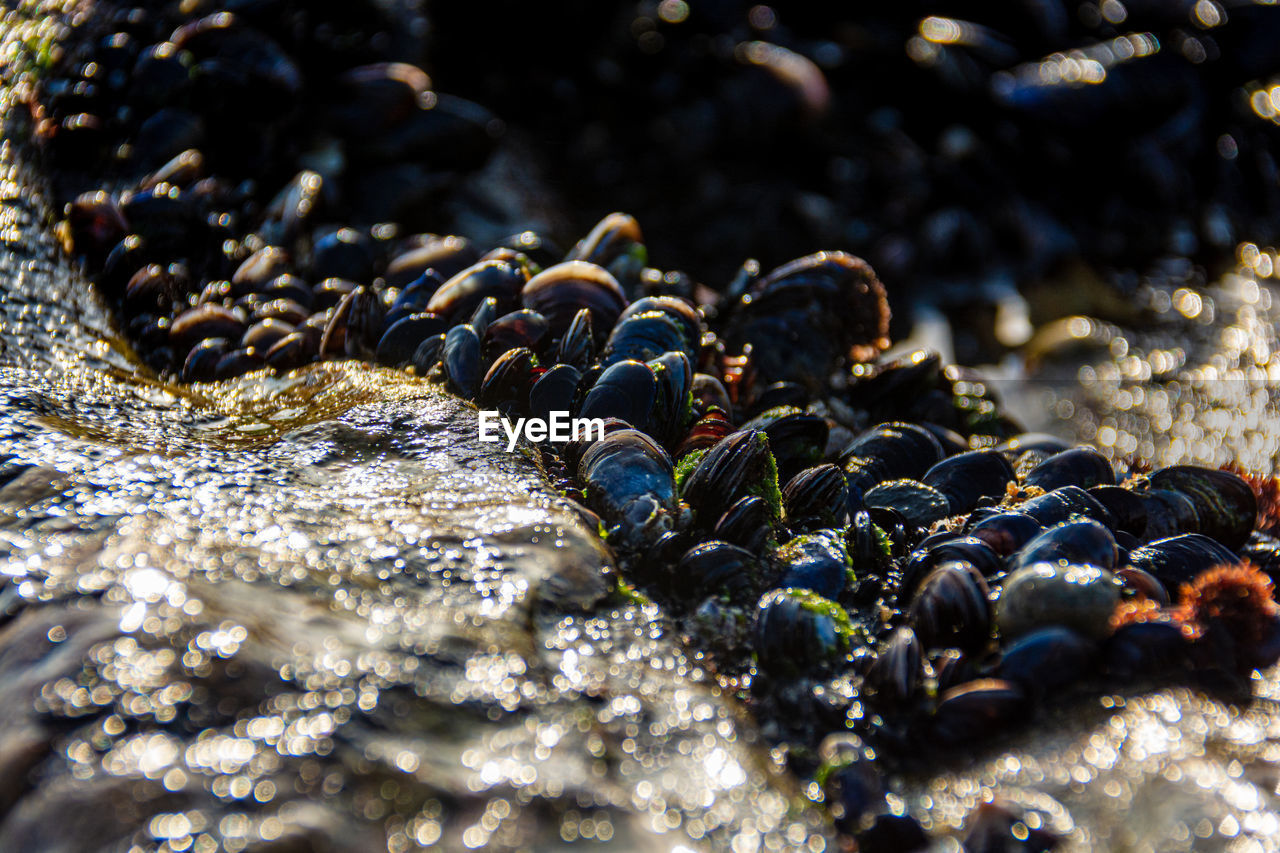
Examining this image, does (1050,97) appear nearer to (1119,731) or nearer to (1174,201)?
(1174,201)

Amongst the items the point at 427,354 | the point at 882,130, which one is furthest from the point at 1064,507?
the point at 882,130

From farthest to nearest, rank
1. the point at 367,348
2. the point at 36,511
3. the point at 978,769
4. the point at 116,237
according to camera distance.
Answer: the point at 116,237 < the point at 367,348 < the point at 36,511 < the point at 978,769

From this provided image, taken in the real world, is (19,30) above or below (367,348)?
above

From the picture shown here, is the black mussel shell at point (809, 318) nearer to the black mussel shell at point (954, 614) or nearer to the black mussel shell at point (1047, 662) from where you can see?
the black mussel shell at point (954, 614)

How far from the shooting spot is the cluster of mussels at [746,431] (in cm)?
220

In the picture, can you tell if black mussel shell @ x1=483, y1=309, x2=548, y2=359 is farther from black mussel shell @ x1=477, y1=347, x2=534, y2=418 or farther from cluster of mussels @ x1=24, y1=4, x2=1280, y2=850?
black mussel shell @ x1=477, y1=347, x2=534, y2=418

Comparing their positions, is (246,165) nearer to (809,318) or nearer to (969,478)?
(809,318)

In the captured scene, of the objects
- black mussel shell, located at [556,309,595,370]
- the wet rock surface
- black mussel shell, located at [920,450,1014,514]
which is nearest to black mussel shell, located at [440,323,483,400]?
black mussel shell, located at [556,309,595,370]

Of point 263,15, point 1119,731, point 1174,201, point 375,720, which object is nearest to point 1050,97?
point 1174,201

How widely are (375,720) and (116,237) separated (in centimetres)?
338

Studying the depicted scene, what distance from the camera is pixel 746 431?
112 inches

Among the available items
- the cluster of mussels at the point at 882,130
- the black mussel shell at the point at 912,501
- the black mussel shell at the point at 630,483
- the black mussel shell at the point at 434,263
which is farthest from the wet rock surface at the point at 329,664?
the cluster of mussels at the point at 882,130

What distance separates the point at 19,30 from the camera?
16.0ft

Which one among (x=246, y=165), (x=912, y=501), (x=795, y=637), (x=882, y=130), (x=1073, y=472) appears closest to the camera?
(x=795, y=637)
